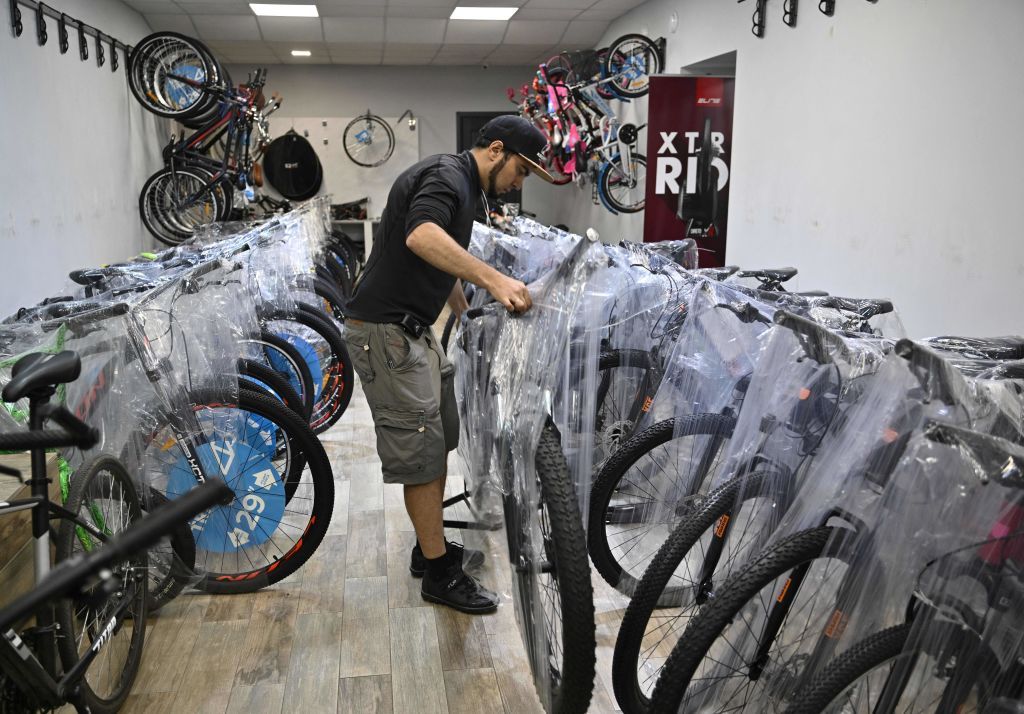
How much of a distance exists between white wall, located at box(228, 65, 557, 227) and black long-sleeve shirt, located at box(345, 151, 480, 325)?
9423 millimetres

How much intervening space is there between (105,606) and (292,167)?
1002 centimetres

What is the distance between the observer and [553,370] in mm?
1922

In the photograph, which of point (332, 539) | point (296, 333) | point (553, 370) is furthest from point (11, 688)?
point (296, 333)

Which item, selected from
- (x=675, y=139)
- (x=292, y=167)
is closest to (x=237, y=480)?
(x=675, y=139)

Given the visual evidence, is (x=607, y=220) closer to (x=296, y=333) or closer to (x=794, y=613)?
(x=296, y=333)

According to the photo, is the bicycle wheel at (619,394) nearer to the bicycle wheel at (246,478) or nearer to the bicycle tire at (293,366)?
the bicycle wheel at (246,478)

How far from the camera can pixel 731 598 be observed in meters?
1.59

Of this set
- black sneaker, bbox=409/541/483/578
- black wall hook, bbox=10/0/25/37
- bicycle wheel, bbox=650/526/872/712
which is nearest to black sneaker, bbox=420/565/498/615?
black sneaker, bbox=409/541/483/578

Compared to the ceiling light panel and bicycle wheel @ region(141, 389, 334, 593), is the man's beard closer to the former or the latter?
bicycle wheel @ region(141, 389, 334, 593)

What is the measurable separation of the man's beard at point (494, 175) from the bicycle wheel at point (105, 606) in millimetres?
1203

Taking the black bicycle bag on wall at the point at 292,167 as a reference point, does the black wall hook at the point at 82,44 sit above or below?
above

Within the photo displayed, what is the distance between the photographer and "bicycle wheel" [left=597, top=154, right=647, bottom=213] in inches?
310

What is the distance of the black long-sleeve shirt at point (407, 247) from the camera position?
2.30m

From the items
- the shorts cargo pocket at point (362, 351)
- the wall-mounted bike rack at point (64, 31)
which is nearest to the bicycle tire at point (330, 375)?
the shorts cargo pocket at point (362, 351)
